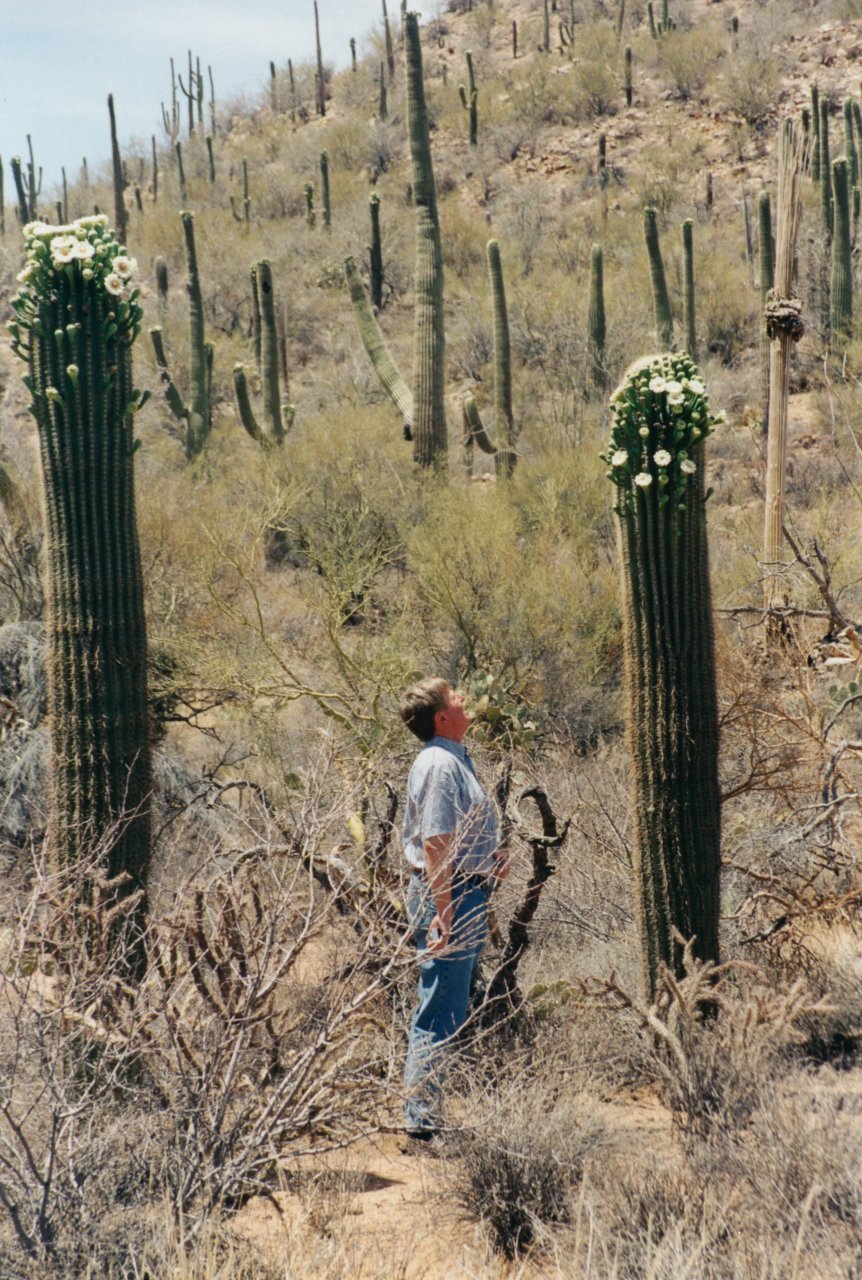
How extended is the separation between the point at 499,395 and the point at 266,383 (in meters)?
3.70

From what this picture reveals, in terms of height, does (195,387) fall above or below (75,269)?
above

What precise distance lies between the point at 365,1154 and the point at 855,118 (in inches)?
1037

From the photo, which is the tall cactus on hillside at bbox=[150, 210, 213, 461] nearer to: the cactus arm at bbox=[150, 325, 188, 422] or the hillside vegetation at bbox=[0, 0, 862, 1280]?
the cactus arm at bbox=[150, 325, 188, 422]

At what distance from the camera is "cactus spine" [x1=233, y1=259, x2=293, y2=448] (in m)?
17.2

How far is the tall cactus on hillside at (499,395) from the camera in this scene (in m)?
16.2

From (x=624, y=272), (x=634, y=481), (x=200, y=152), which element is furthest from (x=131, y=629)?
(x=200, y=152)

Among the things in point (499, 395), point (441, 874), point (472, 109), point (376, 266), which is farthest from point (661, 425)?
point (472, 109)

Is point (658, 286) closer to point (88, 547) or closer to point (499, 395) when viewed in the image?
point (499, 395)

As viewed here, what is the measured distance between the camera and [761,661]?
805cm

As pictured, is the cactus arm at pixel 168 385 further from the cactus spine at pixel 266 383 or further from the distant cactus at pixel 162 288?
the distant cactus at pixel 162 288

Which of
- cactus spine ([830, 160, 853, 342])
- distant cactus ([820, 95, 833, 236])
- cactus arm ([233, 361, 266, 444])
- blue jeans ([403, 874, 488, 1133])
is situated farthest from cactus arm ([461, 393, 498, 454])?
blue jeans ([403, 874, 488, 1133])

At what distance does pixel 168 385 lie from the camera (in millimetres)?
18312

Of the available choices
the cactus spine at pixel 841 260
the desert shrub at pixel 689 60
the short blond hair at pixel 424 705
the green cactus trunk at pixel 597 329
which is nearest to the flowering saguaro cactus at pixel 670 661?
the short blond hair at pixel 424 705

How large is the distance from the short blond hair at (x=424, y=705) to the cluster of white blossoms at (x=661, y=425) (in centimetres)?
123
